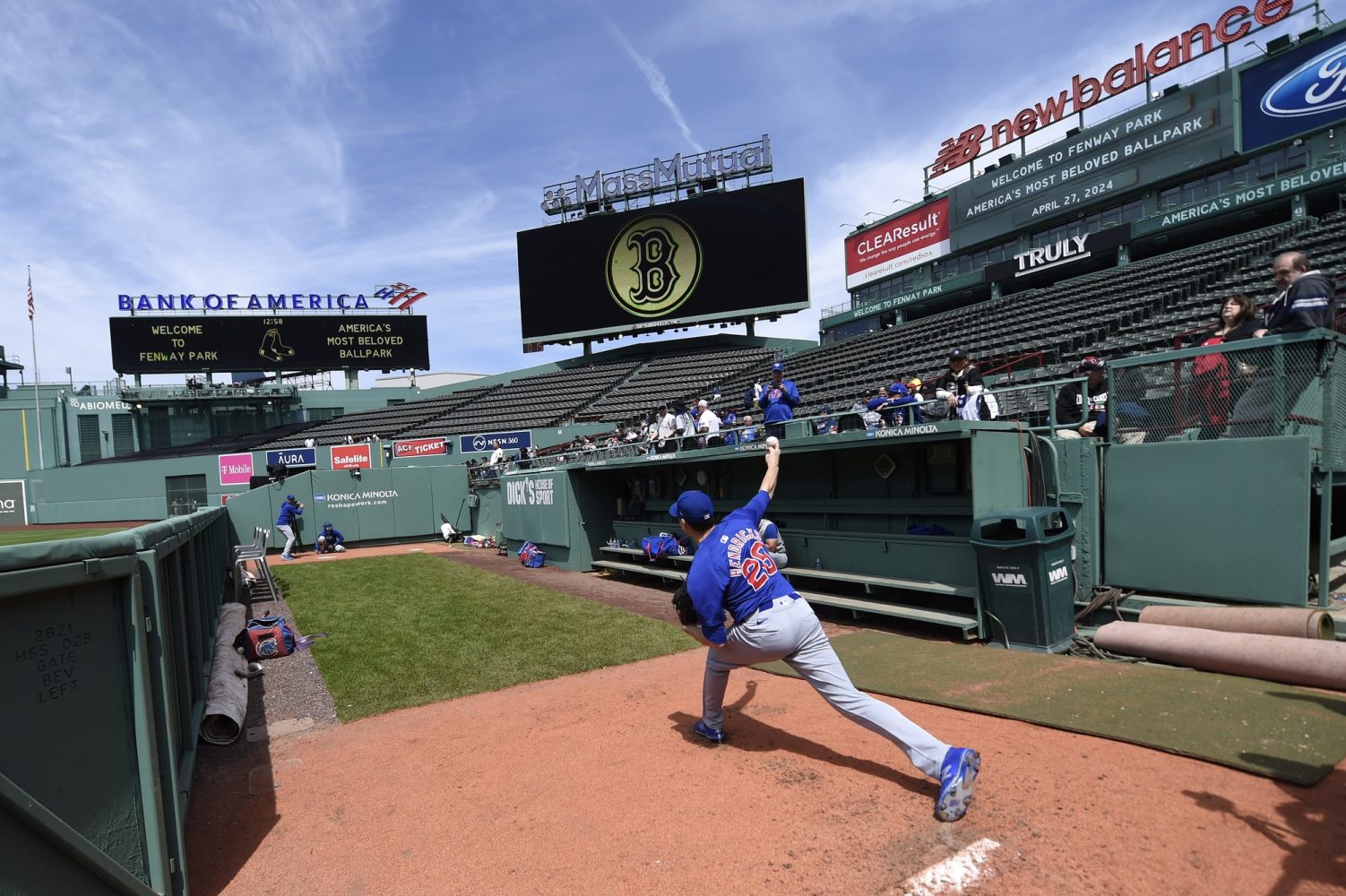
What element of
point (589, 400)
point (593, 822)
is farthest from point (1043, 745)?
point (589, 400)

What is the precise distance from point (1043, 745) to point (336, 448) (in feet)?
78.4

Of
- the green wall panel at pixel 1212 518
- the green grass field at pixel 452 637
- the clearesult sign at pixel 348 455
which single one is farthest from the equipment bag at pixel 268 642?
the clearesult sign at pixel 348 455

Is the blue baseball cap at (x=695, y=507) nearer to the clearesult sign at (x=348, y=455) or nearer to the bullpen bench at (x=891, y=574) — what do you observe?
the bullpen bench at (x=891, y=574)

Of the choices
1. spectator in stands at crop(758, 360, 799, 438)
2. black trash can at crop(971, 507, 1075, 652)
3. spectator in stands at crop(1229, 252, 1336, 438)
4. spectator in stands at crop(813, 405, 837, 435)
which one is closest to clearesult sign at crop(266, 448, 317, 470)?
spectator in stands at crop(813, 405, 837, 435)

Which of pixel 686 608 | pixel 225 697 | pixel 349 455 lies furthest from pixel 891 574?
pixel 349 455

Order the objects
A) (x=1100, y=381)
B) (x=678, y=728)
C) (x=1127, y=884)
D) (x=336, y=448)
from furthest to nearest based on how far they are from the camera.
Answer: (x=336, y=448)
(x=1100, y=381)
(x=678, y=728)
(x=1127, y=884)

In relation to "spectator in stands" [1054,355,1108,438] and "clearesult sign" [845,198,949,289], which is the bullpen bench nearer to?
"spectator in stands" [1054,355,1108,438]

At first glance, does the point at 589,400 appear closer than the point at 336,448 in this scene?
No

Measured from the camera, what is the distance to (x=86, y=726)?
2.74 m

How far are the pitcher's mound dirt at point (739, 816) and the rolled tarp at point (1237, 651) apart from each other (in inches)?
65.8

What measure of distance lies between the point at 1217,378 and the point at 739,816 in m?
6.20

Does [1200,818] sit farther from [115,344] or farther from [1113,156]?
[115,344]

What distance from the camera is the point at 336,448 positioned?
79.1 ft

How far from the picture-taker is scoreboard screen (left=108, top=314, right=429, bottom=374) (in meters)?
36.3
